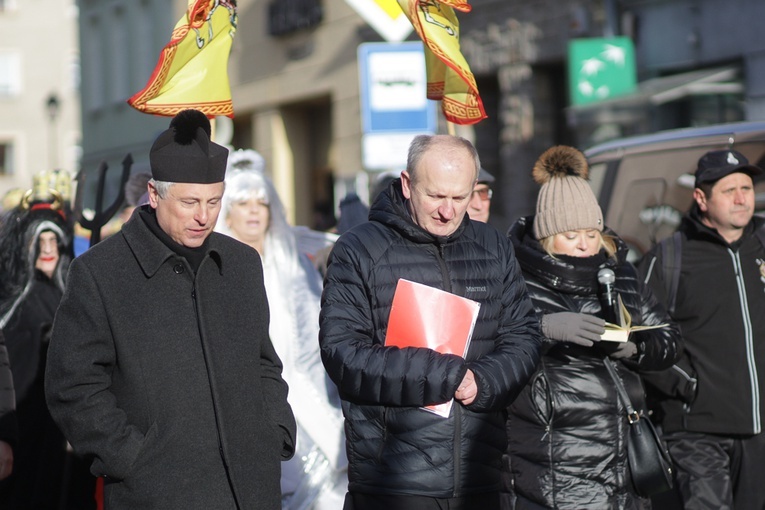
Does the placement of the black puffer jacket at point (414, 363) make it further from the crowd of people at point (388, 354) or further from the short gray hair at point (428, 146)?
the short gray hair at point (428, 146)

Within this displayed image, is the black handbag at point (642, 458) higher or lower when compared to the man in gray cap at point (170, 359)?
lower

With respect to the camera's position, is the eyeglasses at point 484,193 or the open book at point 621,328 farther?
the eyeglasses at point 484,193

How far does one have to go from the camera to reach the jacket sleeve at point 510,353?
4551mm

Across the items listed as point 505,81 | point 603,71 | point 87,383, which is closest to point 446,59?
point 87,383

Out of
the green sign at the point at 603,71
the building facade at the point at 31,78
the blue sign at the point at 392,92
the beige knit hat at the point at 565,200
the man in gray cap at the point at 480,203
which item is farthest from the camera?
the building facade at the point at 31,78

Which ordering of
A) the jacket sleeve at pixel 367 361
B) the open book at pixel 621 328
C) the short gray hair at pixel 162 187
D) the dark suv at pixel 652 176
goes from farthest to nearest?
the dark suv at pixel 652 176 → the open book at pixel 621 328 → the jacket sleeve at pixel 367 361 → the short gray hair at pixel 162 187

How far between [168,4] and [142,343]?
27.4 metres

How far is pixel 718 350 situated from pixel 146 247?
10.4ft

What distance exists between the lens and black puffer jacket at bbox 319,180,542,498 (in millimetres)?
4449

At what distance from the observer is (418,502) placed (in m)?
4.58

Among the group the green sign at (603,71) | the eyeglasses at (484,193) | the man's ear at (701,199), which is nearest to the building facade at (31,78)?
the green sign at (603,71)

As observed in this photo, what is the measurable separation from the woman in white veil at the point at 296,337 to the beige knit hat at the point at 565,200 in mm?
1490

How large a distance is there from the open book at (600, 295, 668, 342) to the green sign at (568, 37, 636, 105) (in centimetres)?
1020

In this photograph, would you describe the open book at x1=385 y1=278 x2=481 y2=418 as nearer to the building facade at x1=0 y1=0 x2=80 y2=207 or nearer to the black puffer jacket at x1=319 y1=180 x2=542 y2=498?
the black puffer jacket at x1=319 y1=180 x2=542 y2=498
